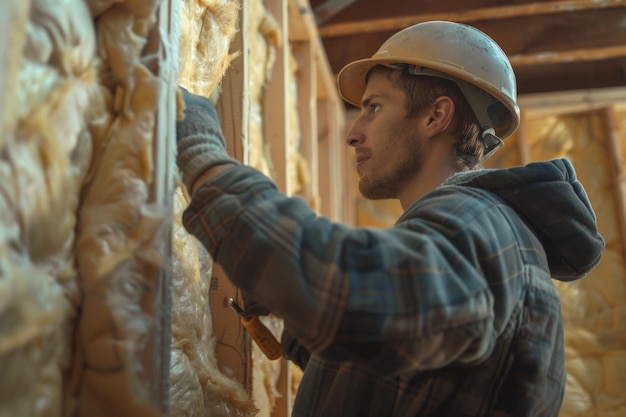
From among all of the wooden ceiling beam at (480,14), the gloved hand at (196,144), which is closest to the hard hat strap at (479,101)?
the gloved hand at (196,144)

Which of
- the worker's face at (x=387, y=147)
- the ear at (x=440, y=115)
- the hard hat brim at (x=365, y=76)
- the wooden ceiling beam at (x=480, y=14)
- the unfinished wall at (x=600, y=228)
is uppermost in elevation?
the wooden ceiling beam at (x=480, y=14)

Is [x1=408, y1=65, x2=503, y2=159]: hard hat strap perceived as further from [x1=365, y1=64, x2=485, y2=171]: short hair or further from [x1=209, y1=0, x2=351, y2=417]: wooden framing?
[x1=209, y1=0, x2=351, y2=417]: wooden framing

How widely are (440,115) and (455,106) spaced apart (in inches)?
2.8

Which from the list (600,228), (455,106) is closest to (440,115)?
(455,106)

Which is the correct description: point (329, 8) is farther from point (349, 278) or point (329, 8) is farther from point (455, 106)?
point (349, 278)

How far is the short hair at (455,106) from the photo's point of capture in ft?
4.73

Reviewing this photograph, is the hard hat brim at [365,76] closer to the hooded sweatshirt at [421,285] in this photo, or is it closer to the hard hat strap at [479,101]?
the hard hat strap at [479,101]

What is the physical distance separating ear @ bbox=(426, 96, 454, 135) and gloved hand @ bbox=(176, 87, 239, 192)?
612 mm

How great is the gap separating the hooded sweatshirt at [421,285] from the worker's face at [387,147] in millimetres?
241

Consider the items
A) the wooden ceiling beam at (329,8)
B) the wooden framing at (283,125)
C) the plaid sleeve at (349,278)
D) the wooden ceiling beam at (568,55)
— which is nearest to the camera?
the plaid sleeve at (349,278)

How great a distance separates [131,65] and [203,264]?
0.61m

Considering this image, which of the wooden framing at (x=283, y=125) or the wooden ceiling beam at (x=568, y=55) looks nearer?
the wooden framing at (x=283, y=125)

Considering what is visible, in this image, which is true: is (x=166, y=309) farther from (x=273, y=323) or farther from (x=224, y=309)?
(x=273, y=323)

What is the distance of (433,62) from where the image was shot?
Answer: 143 centimetres
